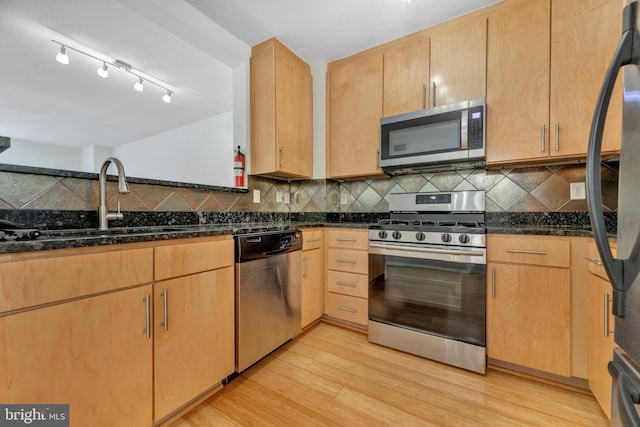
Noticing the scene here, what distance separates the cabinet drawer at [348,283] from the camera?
2078mm

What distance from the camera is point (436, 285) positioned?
1.72 metres

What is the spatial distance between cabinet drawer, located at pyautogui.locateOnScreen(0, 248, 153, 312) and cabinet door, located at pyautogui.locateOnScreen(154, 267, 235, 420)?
137 mm

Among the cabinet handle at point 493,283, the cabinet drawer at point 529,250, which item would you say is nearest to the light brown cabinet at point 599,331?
the cabinet drawer at point 529,250

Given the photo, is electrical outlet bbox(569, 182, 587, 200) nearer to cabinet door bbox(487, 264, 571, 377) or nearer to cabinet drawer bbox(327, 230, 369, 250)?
cabinet door bbox(487, 264, 571, 377)

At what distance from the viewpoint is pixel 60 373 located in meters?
0.85

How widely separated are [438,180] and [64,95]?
4683 mm

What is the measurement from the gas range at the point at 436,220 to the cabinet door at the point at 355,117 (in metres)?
0.44

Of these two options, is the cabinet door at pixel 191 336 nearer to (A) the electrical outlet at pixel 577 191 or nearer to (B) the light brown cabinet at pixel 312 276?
(B) the light brown cabinet at pixel 312 276

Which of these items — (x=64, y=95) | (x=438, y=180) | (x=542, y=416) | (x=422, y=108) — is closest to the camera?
(x=542, y=416)

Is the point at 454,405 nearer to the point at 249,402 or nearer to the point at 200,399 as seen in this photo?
the point at 249,402

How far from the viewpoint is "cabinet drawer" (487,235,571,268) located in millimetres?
1431

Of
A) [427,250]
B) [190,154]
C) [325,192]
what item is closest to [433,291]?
[427,250]

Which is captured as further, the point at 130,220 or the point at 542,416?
the point at 130,220

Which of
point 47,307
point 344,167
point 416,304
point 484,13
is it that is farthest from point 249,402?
point 484,13
